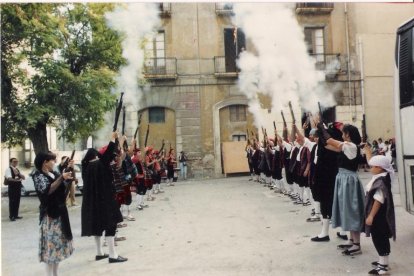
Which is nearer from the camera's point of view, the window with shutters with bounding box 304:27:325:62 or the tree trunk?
the tree trunk

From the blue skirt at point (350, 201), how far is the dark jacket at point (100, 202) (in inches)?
97.2

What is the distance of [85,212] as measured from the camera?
4.92 m

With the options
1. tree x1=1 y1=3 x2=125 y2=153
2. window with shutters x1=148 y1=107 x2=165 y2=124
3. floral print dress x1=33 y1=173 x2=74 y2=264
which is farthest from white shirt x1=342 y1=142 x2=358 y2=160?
window with shutters x1=148 y1=107 x2=165 y2=124

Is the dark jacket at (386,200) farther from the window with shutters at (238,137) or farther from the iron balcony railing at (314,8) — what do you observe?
the window with shutters at (238,137)

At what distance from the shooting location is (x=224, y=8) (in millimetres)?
6426

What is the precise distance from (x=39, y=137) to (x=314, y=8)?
185 inches

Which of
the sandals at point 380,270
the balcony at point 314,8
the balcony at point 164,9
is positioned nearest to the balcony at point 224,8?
the balcony at point 164,9

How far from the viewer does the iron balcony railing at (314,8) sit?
6094 millimetres

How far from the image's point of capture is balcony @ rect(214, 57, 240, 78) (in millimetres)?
8664

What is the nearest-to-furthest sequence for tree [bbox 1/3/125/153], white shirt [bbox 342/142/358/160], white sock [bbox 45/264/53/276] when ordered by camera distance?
white sock [bbox 45/264/53/276] → white shirt [bbox 342/142/358/160] → tree [bbox 1/3/125/153]

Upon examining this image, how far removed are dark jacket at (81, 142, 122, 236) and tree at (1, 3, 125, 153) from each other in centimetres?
101

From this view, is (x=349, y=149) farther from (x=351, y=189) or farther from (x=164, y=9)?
(x=164, y=9)

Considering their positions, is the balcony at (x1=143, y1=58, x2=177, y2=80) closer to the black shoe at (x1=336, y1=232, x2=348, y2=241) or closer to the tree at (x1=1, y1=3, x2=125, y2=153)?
the tree at (x1=1, y1=3, x2=125, y2=153)

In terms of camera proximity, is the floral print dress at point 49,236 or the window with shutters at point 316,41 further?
the window with shutters at point 316,41
